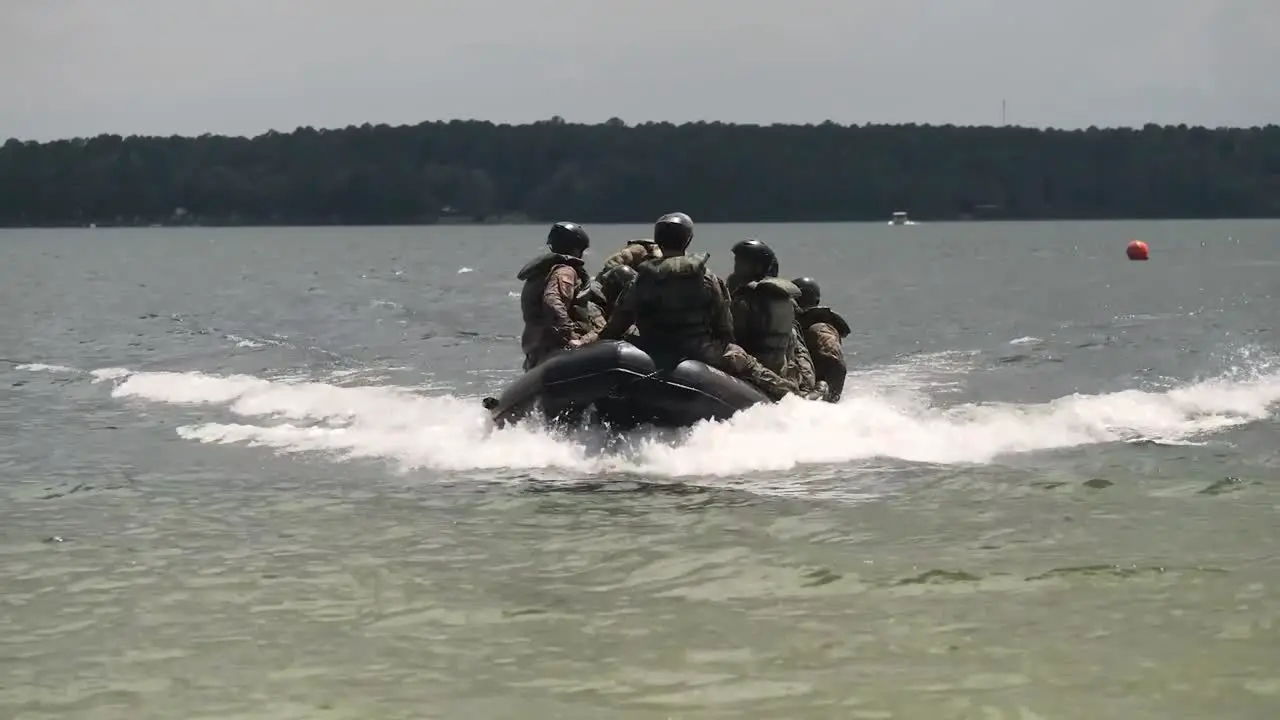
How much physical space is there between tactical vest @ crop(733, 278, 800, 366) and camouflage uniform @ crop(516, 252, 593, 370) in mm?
1232

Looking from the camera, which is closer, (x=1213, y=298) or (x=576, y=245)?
(x=576, y=245)

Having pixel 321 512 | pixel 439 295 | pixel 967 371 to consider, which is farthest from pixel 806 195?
pixel 321 512

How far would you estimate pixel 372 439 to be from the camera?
43.3 ft

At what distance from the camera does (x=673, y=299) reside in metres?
11.6

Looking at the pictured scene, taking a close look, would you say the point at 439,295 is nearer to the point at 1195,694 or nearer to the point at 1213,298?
the point at 1213,298

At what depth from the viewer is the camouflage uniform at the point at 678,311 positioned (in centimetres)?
1156

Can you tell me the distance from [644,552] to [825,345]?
575cm

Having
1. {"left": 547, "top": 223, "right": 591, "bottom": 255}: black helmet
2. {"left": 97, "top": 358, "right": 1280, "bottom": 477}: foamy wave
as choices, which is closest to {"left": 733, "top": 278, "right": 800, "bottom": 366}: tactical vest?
{"left": 97, "top": 358, "right": 1280, "bottom": 477}: foamy wave

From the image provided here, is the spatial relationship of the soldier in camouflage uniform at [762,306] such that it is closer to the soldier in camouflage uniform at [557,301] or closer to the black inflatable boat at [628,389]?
the black inflatable boat at [628,389]

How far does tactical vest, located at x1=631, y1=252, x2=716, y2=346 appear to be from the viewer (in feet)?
37.9

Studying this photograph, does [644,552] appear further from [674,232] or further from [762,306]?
[762,306]

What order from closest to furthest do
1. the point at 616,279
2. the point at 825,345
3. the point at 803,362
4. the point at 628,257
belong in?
the point at 616,279 < the point at 628,257 < the point at 803,362 < the point at 825,345

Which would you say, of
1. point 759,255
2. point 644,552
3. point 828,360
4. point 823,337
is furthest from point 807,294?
point 644,552

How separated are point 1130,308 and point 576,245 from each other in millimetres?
21223
